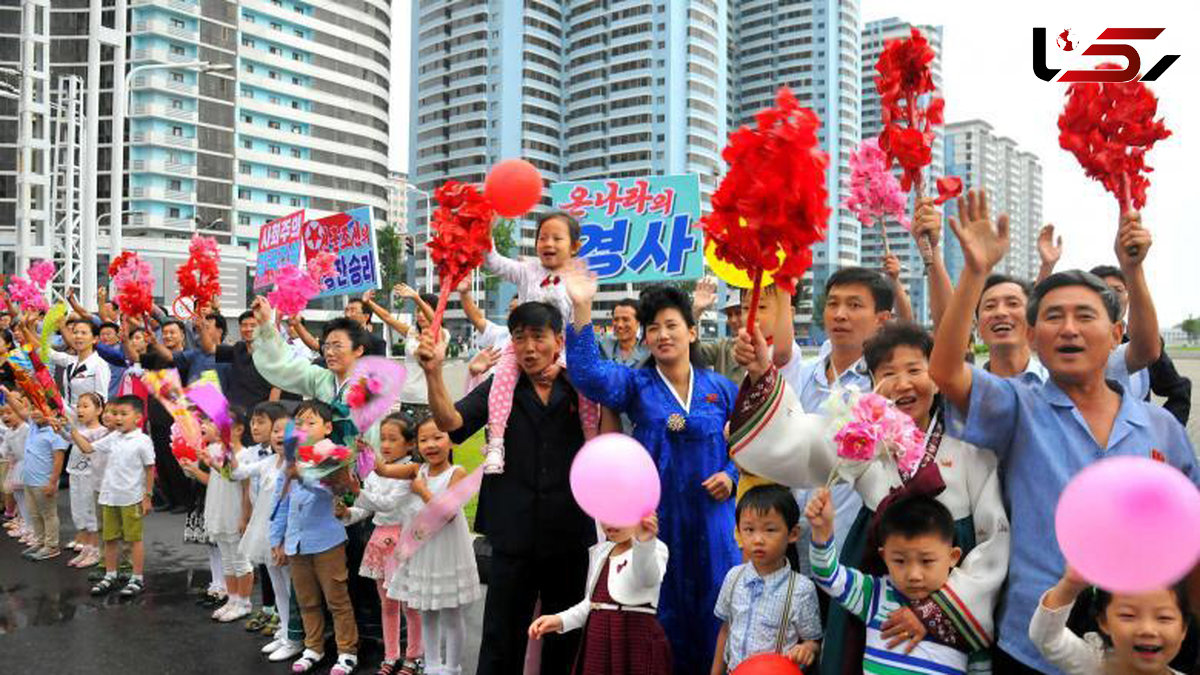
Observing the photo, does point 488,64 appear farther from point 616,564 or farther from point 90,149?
point 616,564

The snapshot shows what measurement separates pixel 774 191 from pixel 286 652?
409 cm

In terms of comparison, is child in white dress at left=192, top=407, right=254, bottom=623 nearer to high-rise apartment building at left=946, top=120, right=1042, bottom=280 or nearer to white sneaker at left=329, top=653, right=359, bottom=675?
white sneaker at left=329, top=653, right=359, bottom=675

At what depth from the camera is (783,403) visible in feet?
7.64

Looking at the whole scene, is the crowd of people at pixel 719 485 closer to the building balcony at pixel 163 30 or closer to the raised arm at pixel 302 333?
the raised arm at pixel 302 333

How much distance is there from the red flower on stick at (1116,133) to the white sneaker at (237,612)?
17.8ft

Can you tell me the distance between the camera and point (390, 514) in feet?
14.9

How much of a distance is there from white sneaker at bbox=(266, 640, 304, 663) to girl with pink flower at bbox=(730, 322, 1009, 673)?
347cm

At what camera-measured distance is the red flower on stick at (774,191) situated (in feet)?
7.36

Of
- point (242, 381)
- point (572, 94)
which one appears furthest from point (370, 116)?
point (242, 381)

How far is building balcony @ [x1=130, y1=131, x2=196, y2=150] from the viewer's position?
2120 inches

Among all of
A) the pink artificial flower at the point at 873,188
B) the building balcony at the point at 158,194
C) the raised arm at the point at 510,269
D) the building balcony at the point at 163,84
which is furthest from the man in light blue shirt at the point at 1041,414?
the building balcony at the point at 163,84

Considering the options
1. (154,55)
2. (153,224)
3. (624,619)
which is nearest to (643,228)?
(624,619)

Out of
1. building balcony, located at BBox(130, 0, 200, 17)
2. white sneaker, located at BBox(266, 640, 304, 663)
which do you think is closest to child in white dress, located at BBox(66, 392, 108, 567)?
white sneaker, located at BBox(266, 640, 304, 663)

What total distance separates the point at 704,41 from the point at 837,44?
812 inches
